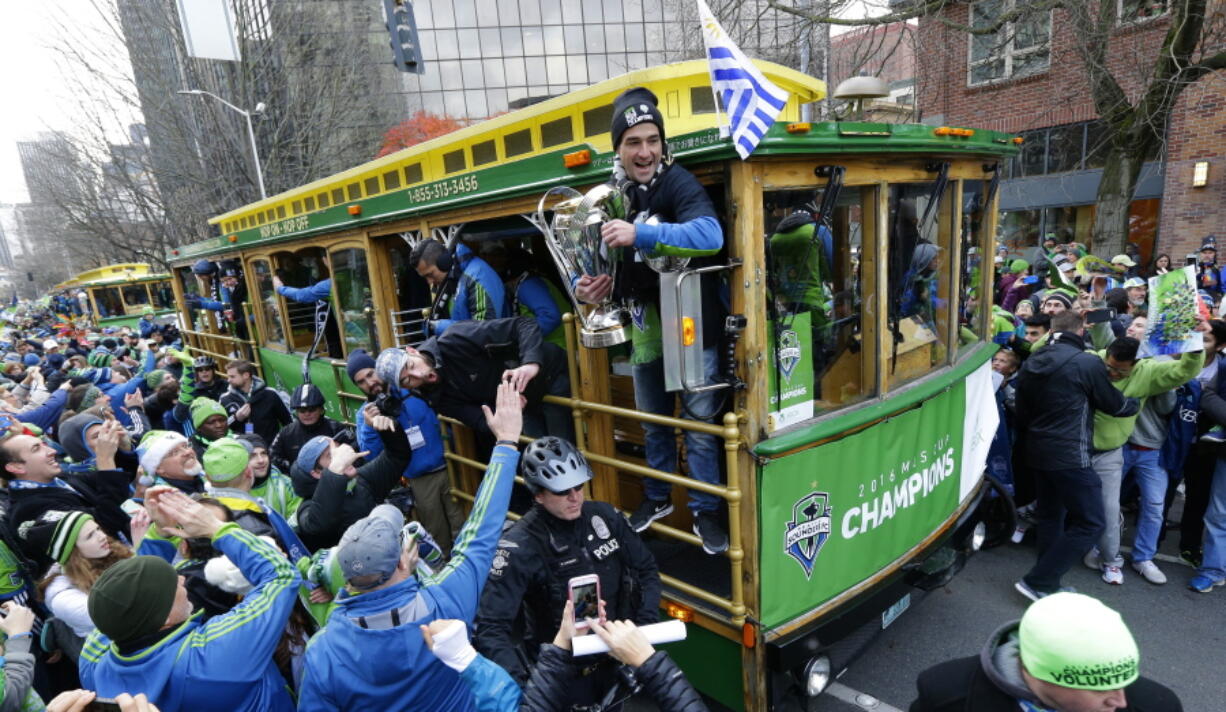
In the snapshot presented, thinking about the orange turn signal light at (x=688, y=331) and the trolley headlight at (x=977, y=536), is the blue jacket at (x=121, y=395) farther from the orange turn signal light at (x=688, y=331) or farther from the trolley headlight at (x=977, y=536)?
the trolley headlight at (x=977, y=536)

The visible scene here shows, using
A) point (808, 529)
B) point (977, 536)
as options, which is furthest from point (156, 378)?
point (977, 536)

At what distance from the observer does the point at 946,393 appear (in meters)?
3.58

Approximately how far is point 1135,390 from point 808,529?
2.81 meters

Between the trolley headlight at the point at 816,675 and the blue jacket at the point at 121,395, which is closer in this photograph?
the trolley headlight at the point at 816,675

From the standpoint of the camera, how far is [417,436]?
409 cm

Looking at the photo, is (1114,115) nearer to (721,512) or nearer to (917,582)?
(917,582)

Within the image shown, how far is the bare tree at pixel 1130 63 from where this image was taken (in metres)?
8.14

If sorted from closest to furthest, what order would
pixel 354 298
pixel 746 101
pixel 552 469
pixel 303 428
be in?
pixel 746 101, pixel 552 469, pixel 303 428, pixel 354 298

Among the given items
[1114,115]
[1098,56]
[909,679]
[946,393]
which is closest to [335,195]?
[946,393]

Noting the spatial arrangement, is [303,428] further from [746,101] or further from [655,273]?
[746,101]

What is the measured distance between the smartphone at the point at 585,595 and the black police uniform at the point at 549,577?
0.45 feet

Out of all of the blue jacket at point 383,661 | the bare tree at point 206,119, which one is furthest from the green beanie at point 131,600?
the bare tree at point 206,119

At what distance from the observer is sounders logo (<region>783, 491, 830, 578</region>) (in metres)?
A: 2.81

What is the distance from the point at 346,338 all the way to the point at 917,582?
16.7 feet
